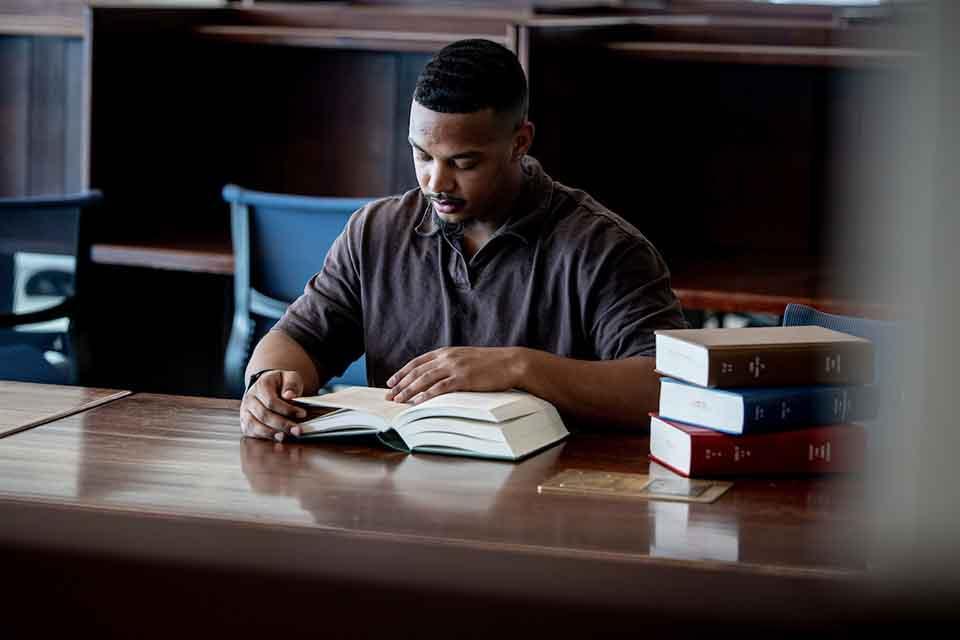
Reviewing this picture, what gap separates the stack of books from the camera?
1.33m

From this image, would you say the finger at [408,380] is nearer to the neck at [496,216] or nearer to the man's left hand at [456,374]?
the man's left hand at [456,374]

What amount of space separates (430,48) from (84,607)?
95.1 inches

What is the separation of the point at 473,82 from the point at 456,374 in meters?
0.48

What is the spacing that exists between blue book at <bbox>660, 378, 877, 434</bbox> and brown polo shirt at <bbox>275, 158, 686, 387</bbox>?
1.28 ft

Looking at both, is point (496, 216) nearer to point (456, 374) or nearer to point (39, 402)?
point (456, 374)

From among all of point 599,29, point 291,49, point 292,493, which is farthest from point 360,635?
point 291,49

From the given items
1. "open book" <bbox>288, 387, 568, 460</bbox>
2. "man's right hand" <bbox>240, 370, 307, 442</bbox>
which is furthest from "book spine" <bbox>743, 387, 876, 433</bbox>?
"man's right hand" <bbox>240, 370, 307, 442</bbox>

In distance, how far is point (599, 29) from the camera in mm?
3146

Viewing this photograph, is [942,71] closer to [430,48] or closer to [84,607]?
[84,607]

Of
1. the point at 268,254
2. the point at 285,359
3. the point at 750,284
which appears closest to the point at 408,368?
the point at 285,359

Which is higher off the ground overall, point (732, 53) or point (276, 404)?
point (732, 53)

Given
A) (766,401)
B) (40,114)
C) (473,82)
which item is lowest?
(766,401)

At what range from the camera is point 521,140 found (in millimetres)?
1921

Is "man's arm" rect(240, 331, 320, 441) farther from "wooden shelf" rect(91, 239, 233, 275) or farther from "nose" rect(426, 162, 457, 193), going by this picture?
"wooden shelf" rect(91, 239, 233, 275)
